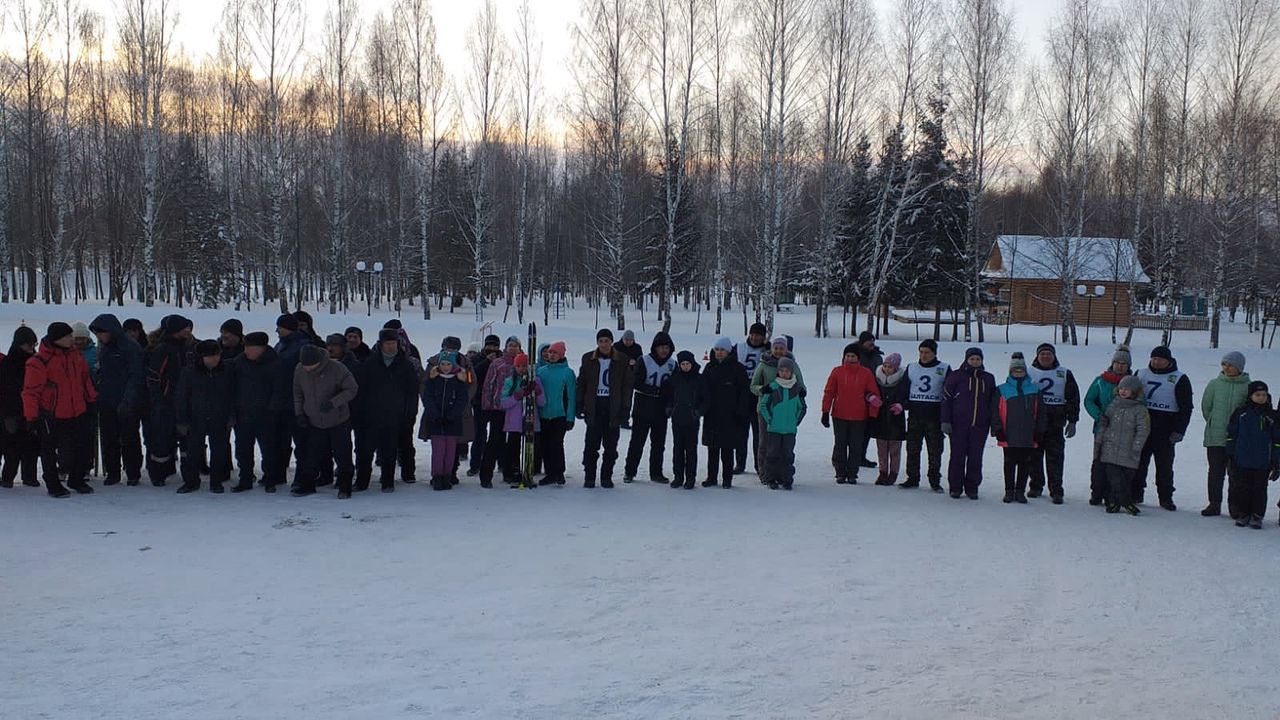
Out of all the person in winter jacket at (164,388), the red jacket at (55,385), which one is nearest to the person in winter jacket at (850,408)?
the person in winter jacket at (164,388)

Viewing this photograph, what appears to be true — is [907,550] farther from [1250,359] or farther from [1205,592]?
[1250,359]

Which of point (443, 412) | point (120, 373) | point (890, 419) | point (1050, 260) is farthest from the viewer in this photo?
point (1050, 260)

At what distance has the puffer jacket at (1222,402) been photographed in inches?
332

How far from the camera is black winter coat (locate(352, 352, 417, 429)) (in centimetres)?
880

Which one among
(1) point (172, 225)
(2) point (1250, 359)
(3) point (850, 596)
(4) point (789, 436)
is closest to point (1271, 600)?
(3) point (850, 596)

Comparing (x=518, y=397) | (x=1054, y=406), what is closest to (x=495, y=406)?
(x=518, y=397)

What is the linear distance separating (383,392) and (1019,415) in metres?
6.56

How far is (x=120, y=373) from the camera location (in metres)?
8.61

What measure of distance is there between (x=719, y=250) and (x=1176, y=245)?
21.1 meters

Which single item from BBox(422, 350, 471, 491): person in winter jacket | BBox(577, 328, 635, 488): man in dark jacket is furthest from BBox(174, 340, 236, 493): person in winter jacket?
BBox(577, 328, 635, 488): man in dark jacket

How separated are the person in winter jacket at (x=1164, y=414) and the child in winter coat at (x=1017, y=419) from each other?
40.7 inches

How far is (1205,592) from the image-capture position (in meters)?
6.10

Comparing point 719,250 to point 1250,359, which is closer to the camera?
point 1250,359

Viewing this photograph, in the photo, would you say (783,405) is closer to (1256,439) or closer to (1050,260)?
(1256,439)
